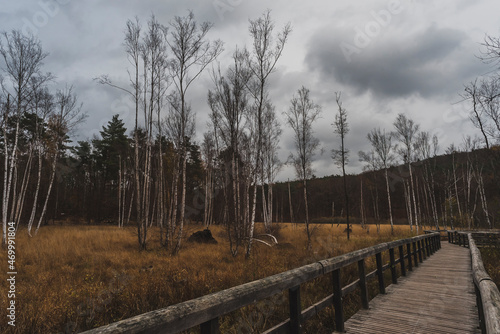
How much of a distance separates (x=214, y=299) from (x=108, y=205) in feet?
125

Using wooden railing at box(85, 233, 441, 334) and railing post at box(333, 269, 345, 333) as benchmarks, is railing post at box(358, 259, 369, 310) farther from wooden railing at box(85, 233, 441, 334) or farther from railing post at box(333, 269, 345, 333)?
railing post at box(333, 269, 345, 333)

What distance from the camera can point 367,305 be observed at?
450 centimetres

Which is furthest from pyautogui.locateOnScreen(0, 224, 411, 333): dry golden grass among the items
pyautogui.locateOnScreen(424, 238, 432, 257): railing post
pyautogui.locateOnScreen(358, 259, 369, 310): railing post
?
pyautogui.locateOnScreen(424, 238, 432, 257): railing post

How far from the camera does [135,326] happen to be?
1342 mm

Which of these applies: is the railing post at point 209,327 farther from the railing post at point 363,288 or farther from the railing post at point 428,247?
the railing post at point 428,247

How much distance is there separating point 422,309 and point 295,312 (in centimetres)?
305

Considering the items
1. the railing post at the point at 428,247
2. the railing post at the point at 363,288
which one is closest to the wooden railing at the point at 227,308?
the railing post at the point at 363,288

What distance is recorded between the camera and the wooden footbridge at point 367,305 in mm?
1623

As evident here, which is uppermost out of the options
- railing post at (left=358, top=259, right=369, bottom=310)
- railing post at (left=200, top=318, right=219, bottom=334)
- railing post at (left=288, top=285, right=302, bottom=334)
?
railing post at (left=200, top=318, right=219, bottom=334)

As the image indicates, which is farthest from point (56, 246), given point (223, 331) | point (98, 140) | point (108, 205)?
point (98, 140)

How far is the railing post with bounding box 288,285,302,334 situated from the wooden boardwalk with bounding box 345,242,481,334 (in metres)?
1.25

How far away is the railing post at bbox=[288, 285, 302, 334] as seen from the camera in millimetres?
2758

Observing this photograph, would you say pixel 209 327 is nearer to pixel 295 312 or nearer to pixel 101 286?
pixel 295 312

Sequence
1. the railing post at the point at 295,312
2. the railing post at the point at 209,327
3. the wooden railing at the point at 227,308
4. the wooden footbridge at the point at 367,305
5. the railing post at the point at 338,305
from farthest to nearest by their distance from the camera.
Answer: the railing post at the point at 338,305 → the railing post at the point at 295,312 → the railing post at the point at 209,327 → the wooden footbridge at the point at 367,305 → the wooden railing at the point at 227,308
